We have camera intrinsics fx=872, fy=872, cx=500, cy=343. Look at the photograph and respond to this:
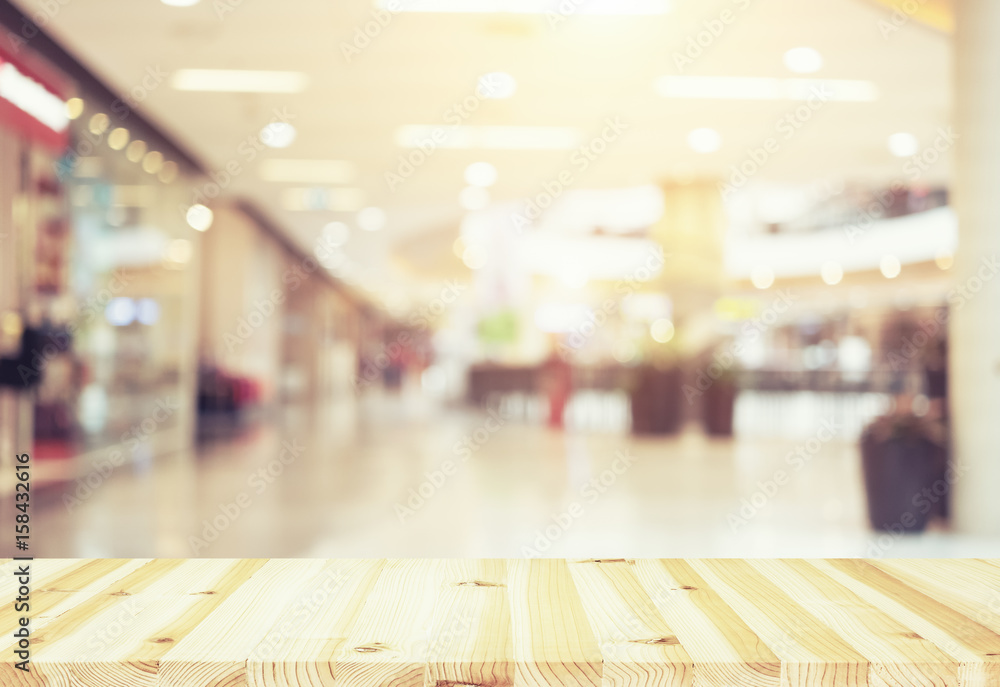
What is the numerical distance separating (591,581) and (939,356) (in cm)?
501

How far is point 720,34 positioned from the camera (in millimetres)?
5703

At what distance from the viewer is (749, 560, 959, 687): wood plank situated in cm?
81

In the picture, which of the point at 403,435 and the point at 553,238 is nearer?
the point at 403,435

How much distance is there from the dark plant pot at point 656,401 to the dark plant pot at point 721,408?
1.24 feet

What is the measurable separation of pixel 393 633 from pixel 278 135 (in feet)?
26.8

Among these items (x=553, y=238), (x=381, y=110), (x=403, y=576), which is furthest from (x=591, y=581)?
(x=553, y=238)

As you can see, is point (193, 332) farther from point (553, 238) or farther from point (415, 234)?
point (553, 238)

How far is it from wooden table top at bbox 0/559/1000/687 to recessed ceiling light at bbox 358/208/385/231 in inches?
467
